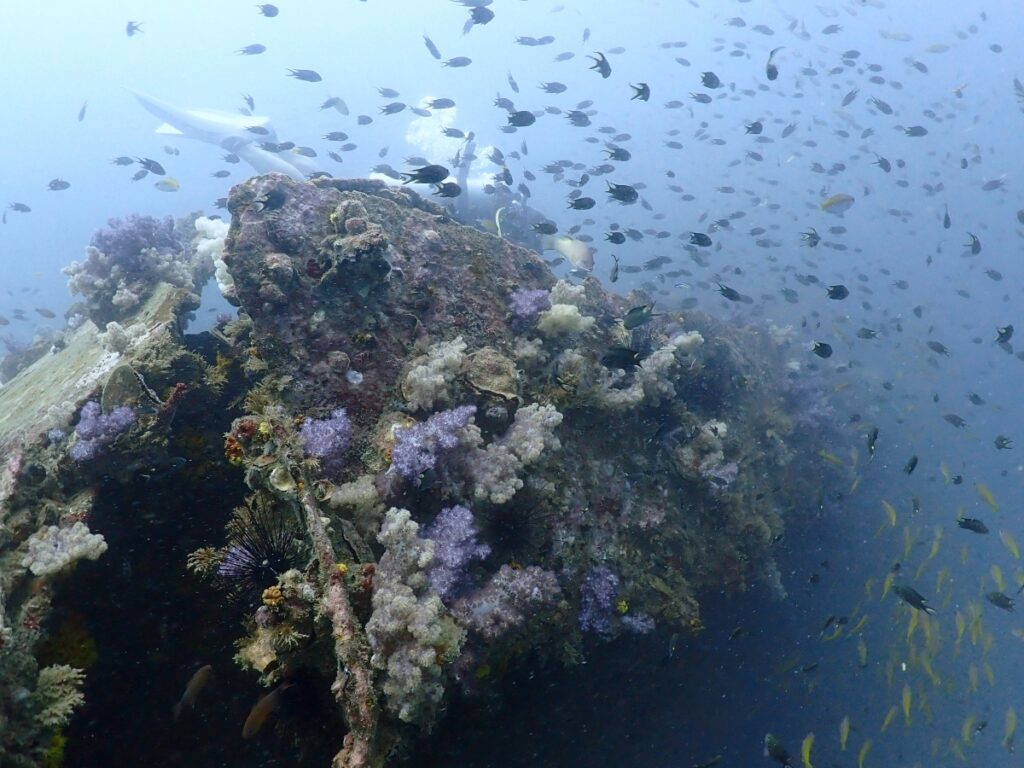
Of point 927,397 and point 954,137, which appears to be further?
point 954,137

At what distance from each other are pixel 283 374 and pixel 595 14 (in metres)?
230

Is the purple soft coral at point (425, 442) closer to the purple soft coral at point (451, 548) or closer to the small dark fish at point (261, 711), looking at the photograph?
the purple soft coral at point (451, 548)

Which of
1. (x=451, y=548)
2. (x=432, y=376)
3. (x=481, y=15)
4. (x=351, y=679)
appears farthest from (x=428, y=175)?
(x=481, y=15)

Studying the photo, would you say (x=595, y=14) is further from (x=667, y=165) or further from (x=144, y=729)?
(x=144, y=729)

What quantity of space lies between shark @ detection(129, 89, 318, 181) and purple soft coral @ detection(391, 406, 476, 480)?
1514 centimetres

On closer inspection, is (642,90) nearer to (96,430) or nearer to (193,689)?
(96,430)

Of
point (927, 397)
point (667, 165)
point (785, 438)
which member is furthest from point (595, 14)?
point (785, 438)

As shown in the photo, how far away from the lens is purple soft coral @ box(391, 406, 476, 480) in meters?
4.59

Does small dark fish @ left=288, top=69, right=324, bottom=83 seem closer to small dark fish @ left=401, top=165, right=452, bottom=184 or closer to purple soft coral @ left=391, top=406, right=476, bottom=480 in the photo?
small dark fish @ left=401, top=165, right=452, bottom=184

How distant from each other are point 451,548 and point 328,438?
1.50 meters

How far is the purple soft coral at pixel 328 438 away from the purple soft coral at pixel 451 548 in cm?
105

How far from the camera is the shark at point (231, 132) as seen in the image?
18.1 metres

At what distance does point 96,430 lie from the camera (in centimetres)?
428

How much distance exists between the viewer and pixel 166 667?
153 inches
